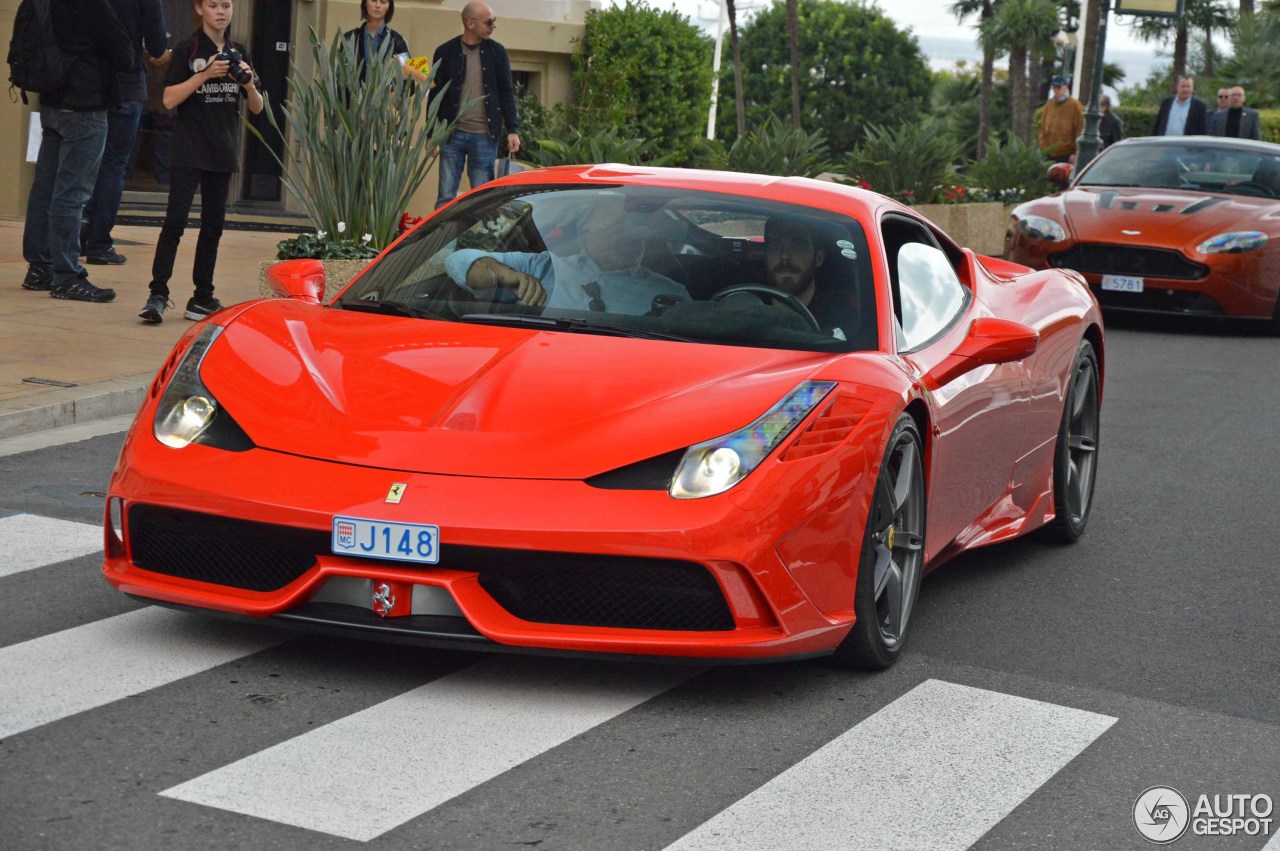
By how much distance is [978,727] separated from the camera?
454 centimetres

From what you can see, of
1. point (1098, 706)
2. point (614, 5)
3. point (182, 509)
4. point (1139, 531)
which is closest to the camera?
point (182, 509)

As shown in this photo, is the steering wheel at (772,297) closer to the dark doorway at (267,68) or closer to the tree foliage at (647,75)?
the dark doorway at (267,68)

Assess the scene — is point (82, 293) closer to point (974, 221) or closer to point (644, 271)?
point (644, 271)

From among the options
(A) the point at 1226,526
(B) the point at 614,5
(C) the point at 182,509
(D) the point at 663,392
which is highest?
(B) the point at 614,5

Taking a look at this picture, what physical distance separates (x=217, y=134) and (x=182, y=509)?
20.9 ft

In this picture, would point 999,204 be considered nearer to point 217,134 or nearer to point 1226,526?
point 217,134

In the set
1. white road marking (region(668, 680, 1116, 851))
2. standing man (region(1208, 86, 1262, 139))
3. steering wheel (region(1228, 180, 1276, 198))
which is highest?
standing man (region(1208, 86, 1262, 139))

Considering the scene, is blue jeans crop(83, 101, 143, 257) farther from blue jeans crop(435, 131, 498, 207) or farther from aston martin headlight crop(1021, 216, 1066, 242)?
aston martin headlight crop(1021, 216, 1066, 242)

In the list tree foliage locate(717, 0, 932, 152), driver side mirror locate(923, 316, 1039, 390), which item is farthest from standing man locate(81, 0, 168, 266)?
tree foliage locate(717, 0, 932, 152)

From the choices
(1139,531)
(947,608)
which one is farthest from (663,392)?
(1139,531)

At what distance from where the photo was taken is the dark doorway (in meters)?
18.2

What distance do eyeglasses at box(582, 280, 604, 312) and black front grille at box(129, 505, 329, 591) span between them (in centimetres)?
129

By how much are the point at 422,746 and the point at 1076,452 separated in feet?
12.3

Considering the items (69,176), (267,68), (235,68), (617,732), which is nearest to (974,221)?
(267,68)
